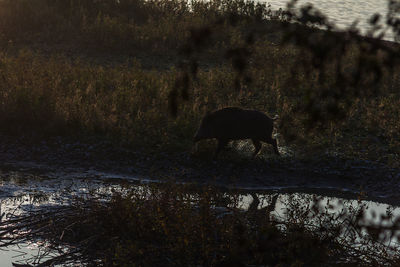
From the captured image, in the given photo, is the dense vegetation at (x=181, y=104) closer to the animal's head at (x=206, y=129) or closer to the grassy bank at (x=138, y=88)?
the grassy bank at (x=138, y=88)

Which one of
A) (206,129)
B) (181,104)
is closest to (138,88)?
(181,104)

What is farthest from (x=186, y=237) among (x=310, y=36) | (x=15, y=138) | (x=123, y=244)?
(x=15, y=138)

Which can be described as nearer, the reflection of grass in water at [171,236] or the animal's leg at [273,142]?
the reflection of grass in water at [171,236]

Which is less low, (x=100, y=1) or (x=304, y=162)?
(x=100, y=1)

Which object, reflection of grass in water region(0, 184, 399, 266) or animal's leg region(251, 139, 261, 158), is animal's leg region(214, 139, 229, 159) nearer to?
animal's leg region(251, 139, 261, 158)

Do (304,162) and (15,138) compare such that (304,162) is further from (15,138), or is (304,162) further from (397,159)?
(15,138)

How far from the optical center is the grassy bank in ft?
34.6

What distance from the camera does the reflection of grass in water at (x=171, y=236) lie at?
5590mm

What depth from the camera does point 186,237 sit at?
5492mm

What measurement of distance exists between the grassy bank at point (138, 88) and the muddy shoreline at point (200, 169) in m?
0.41

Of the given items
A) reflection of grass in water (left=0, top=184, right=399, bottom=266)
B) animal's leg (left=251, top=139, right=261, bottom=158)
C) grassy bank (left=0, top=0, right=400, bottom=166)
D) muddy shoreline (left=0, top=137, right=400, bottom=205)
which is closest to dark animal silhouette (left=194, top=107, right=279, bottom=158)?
animal's leg (left=251, top=139, right=261, bottom=158)

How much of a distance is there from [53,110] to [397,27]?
353 inches

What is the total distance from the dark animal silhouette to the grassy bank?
24.2 inches

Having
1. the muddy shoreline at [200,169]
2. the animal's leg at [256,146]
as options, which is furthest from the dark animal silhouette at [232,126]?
the muddy shoreline at [200,169]
